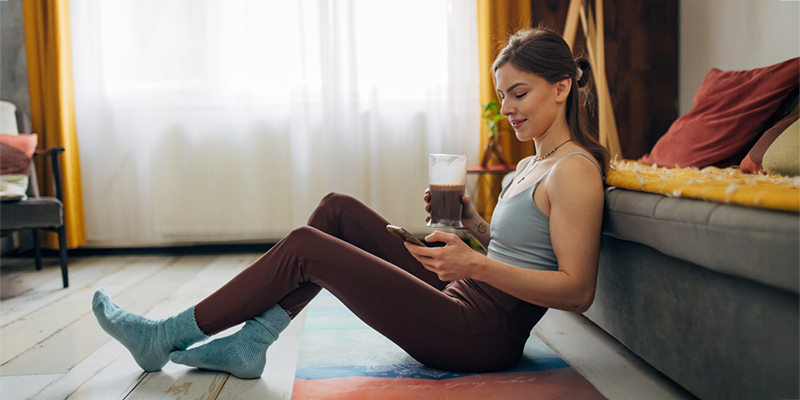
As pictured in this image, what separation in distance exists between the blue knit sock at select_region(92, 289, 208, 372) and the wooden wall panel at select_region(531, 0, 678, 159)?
9.40ft

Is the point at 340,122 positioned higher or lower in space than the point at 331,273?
higher

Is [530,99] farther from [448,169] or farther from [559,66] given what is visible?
[448,169]

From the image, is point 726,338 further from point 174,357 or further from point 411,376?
point 174,357

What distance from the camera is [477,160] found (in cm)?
367

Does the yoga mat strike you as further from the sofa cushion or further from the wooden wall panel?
the wooden wall panel

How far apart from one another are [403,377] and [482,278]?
412 mm

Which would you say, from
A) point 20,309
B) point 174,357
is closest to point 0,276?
point 20,309

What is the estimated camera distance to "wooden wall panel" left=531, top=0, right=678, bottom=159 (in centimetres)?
352

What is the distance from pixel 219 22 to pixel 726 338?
3267 millimetres

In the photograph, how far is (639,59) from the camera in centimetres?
354

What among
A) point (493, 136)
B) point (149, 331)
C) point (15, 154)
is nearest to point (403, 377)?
point (149, 331)

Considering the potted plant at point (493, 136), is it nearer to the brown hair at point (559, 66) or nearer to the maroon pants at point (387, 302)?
the brown hair at point (559, 66)

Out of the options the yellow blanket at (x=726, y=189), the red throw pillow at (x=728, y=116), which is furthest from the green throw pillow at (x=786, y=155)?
the red throw pillow at (x=728, y=116)

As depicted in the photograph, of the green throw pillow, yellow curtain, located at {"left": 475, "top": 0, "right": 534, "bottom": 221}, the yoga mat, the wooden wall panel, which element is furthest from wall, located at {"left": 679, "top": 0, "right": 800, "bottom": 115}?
the yoga mat
